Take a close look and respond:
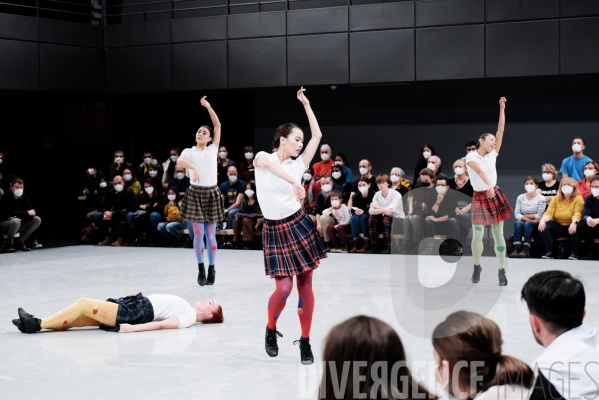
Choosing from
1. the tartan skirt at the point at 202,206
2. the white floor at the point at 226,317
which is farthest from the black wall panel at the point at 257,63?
the tartan skirt at the point at 202,206

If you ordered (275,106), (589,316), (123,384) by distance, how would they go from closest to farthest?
(123,384) < (589,316) < (275,106)

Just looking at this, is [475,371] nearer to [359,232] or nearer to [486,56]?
[359,232]

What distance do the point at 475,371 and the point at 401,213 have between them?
10.1m

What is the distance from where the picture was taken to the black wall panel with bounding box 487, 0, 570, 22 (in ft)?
41.7

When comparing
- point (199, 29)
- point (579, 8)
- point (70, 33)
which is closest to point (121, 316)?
point (579, 8)

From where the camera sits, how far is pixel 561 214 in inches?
440

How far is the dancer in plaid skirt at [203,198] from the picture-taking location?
8508 millimetres

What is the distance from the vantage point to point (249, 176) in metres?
14.0

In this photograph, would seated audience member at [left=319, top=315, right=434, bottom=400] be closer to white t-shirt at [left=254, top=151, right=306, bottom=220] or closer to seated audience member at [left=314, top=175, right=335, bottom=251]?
white t-shirt at [left=254, top=151, right=306, bottom=220]

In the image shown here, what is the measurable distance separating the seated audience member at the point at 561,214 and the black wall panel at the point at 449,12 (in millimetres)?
3568

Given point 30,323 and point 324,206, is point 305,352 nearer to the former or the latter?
point 30,323

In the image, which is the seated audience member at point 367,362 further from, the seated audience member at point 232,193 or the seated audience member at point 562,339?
the seated audience member at point 232,193

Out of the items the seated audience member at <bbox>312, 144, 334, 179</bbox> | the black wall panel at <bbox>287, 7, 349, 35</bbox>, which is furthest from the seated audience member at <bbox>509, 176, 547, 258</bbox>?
the black wall panel at <bbox>287, 7, 349, 35</bbox>

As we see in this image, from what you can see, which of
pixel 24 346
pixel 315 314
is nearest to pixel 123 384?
pixel 24 346
